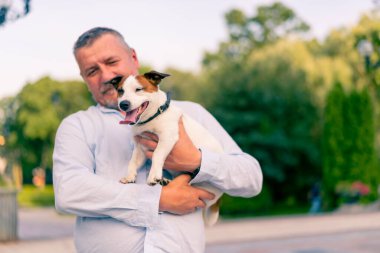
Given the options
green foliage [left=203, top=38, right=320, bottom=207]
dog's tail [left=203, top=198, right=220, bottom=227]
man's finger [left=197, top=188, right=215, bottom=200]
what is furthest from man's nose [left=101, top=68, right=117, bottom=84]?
green foliage [left=203, top=38, right=320, bottom=207]

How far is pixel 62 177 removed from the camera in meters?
2.12

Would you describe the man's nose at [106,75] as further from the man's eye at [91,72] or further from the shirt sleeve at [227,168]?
the shirt sleeve at [227,168]

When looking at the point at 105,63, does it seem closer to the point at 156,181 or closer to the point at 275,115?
the point at 156,181

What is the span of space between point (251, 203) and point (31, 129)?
99.1ft

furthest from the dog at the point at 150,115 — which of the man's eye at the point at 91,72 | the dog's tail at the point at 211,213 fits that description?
the dog's tail at the point at 211,213

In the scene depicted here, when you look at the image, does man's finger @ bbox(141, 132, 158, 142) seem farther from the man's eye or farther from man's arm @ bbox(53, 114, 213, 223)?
the man's eye

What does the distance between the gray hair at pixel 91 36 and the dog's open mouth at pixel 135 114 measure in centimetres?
42

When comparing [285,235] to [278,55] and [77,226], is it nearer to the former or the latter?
[77,226]

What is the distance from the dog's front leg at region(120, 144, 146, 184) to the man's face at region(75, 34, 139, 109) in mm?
263

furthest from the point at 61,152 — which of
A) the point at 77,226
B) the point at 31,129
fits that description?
the point at 31,129

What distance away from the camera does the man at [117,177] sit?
6.81ft

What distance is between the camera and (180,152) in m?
2.12

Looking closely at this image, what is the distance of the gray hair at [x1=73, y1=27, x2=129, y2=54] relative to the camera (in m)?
2.25

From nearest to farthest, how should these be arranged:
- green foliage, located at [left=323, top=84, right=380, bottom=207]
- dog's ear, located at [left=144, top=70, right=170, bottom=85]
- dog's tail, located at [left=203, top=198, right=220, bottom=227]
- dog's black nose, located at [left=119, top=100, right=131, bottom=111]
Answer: dog's black nose, located at [left=119, top=100, right=131, bottom=111] → dog's ear, located at [left=144, top=70, right=170, bottom=85] → dog's tail, located at [left=203, top=198, right=220, bottom=227] → green foliage, located at [left=323, top=84, right=380, bottom=207]
